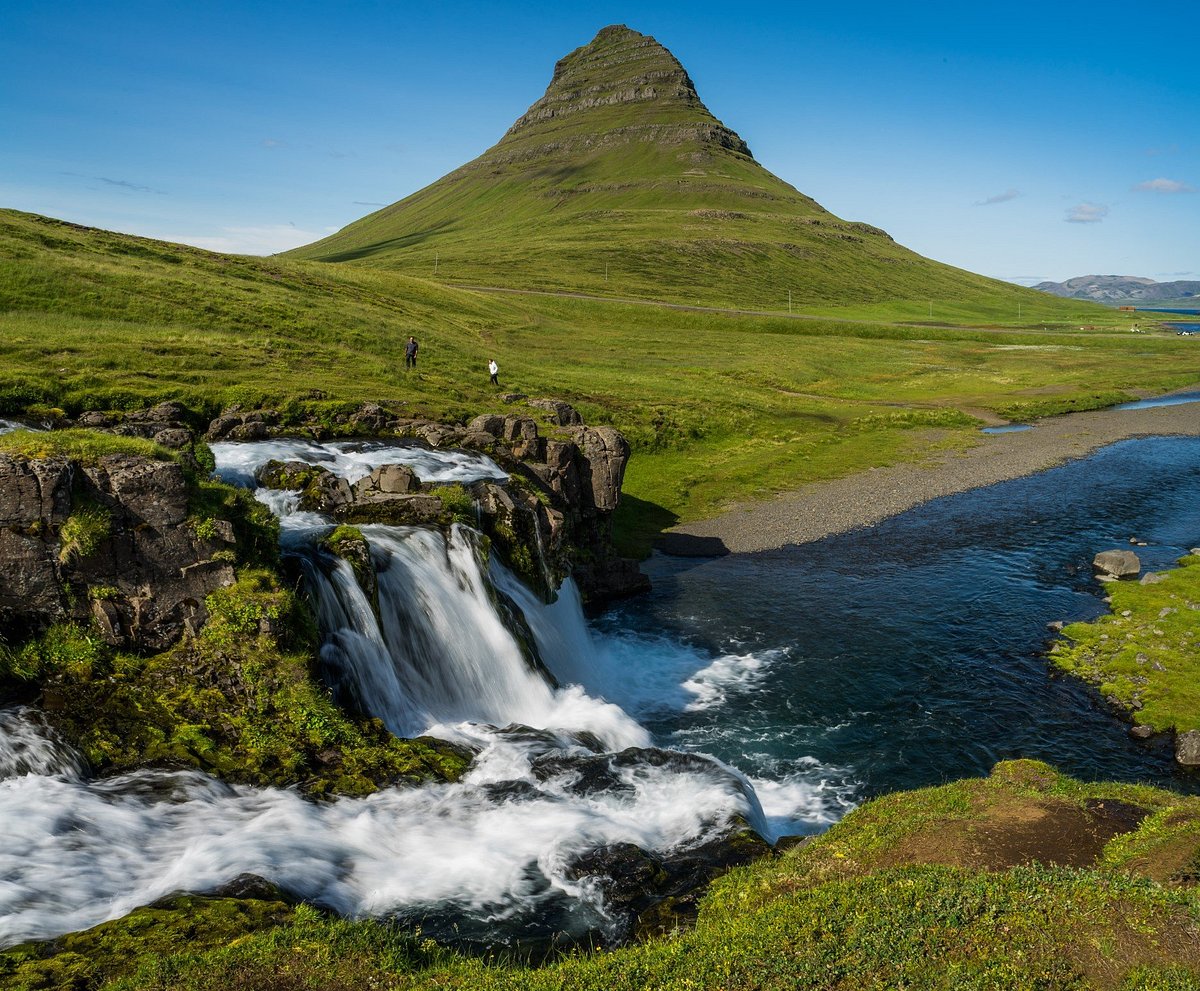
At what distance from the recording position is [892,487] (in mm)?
70812

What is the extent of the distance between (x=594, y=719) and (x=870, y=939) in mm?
17855

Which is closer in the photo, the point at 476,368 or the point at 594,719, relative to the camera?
the point at 594,719

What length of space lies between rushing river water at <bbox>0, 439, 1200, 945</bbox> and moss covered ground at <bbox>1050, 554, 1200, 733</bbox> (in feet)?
4.75

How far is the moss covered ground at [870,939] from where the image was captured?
12531mm

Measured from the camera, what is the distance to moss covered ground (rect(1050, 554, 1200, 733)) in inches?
1271

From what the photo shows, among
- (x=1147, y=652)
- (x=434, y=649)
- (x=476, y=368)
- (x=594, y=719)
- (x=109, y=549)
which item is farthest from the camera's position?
(x=476, y=368)

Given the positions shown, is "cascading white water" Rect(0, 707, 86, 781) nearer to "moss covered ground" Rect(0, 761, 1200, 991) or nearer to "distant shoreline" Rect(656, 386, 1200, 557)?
"moss covered ground" Rect(0, 761, 1200, 991)

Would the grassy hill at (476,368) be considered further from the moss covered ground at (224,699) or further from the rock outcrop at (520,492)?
the moss covered ground at (224,699)

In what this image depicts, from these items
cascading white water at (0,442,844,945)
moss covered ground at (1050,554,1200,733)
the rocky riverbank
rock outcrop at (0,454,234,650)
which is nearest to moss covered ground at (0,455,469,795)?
the rocky riverbank

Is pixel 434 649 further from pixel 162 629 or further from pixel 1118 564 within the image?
pixel 1118 564

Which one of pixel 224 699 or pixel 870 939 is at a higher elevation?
pixel 870 939

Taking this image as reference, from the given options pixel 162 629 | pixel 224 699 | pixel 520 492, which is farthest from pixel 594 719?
pixel 162 629

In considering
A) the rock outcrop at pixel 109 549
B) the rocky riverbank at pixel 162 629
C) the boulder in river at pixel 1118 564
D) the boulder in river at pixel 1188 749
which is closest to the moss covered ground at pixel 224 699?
the rocky riverbank at pixel 162 629

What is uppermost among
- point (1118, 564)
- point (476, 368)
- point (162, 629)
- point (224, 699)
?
point (476, 368)
